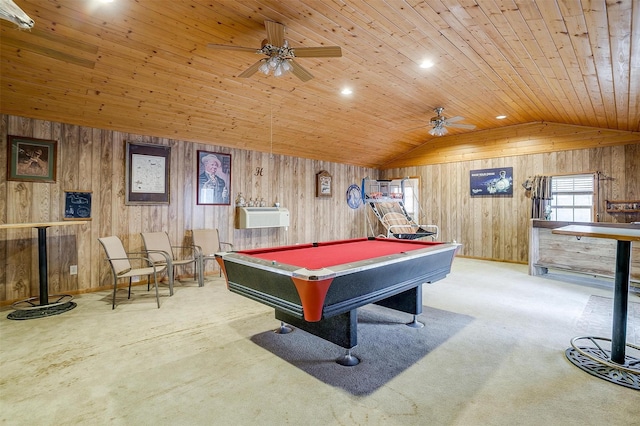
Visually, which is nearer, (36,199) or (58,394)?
(58,394)

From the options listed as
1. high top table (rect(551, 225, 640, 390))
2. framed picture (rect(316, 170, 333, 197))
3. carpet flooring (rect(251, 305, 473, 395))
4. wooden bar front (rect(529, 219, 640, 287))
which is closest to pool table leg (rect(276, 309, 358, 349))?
carpet flooring (rect(251, 305, 473, 395))

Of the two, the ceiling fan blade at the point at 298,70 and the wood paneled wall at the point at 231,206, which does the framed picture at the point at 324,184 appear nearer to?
the wood paneled wall at the point at 231,206

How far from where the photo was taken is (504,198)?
21.8 ft

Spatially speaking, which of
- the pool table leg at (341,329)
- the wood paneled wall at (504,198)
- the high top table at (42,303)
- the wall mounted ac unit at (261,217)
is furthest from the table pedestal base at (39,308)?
the wood paneled wall at (504,198)

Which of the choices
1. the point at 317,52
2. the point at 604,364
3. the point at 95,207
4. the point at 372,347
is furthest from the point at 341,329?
the point at 95,207

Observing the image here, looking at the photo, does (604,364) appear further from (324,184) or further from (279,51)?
(324,184)

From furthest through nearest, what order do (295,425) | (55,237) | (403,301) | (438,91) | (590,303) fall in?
(438,91), (55,237), (590,303), (403,301), (295,425)

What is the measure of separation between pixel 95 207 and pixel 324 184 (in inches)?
179

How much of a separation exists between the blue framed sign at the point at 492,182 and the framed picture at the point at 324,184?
129 inches

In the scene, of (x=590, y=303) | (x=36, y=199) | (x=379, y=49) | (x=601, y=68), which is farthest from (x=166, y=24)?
(x=590, y=303)

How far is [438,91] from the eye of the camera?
4.52 metres

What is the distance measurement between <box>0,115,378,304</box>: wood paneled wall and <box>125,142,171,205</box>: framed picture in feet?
0.30

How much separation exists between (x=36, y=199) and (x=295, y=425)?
4.38 m

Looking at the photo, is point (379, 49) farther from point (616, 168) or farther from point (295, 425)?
point (616, 168)
